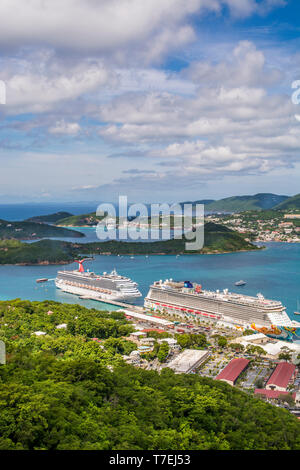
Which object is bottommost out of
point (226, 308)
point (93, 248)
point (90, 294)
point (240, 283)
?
point (90, 294)

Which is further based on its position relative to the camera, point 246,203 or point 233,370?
point 246,203

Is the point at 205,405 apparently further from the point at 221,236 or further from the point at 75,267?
the point at 221,236

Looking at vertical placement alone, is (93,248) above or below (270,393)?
above

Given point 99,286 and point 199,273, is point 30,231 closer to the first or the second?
point 199,273

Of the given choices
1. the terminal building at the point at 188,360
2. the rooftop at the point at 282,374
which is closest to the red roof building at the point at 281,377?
the rooftop at the point at 282,374

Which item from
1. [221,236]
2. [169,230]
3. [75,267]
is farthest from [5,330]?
[169,230]

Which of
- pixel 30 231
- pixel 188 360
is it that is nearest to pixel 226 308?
pixel 188 360
